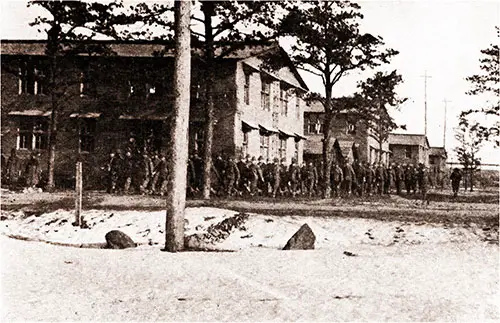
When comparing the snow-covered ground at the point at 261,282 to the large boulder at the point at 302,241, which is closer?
the snow-covered ground at the point at 261,282

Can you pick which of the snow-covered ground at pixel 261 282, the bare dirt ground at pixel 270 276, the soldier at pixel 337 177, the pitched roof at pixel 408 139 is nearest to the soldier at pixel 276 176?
the soldier at pixel 337 177

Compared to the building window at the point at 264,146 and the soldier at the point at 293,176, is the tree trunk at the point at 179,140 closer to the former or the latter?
the soldier at the point at 293,176

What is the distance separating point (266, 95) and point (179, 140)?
19.4 m

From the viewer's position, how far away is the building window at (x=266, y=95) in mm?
29703

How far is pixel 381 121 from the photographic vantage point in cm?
4541

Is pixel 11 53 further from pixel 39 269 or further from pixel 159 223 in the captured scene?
pixel 39 269

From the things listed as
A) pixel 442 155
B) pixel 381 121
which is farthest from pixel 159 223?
pixel 442 155

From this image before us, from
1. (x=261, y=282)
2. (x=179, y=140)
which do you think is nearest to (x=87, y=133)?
(x=179, y=140)

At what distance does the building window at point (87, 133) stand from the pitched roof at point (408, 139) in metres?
47.2

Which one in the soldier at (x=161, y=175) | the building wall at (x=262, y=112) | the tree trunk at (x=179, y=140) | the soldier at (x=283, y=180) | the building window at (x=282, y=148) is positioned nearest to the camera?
the tree trunk at (x=179, y=140)

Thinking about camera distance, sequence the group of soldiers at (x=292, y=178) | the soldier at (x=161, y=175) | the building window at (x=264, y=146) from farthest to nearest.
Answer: the building window at (x=264, y=146) → the soldier at (x=161, y=175) → the group of soldiers at (x=292, y=178)

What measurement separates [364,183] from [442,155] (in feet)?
180

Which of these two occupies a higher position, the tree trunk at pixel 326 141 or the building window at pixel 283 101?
the building window at pixel 283 101

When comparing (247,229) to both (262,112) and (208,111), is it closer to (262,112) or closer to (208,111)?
(208,111)
